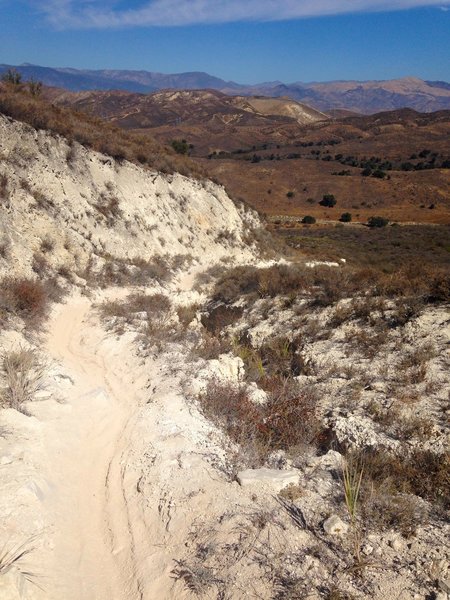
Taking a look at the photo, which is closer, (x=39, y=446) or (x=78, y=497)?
(x=78, y=497)

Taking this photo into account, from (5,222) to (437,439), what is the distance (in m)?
13.9

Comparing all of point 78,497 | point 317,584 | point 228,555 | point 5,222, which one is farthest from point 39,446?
point 5,222

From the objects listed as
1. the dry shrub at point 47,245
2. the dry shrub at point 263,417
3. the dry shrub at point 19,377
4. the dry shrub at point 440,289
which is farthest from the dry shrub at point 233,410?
the dry shrub at point 47,245

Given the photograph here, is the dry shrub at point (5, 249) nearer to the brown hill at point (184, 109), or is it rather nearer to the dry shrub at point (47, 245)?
the dry shrub at point (47, 245)

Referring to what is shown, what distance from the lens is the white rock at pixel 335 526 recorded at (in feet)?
15.0

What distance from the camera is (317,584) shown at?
4055 millimetres

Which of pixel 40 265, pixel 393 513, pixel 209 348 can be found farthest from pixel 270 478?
pixel 40 265

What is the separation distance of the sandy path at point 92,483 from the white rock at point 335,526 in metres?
2.13

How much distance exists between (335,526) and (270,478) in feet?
3.60

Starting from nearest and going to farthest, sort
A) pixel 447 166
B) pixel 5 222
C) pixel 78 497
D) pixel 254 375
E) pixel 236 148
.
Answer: pixel 78 497 < pixel 254 375 < pixel 5 222 < pixel 447 166 < pixel 236 148

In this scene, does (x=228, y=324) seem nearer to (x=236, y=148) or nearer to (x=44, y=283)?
(x=44, y=283)

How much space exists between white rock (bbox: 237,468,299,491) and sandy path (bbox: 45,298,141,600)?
1.58 metres

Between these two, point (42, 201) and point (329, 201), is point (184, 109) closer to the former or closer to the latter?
point (329, 201)

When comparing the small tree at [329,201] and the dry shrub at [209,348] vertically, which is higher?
the dry shrub at [209,348]
